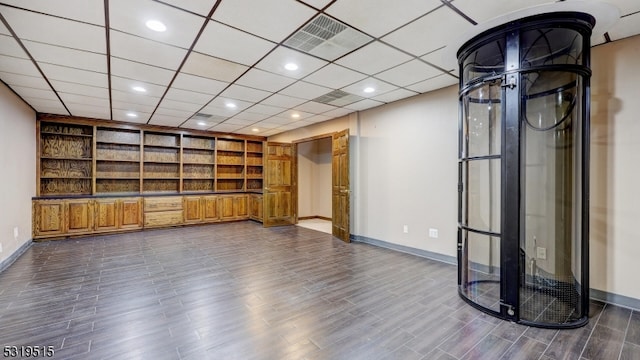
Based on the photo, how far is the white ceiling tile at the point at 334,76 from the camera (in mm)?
3608

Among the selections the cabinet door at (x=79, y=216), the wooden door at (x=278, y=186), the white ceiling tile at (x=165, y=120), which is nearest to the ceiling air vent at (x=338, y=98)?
the wooden door at (x=278, y=186)

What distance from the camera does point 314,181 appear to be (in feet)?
Answer: 29.4

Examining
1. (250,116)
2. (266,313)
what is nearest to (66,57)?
(250,116)

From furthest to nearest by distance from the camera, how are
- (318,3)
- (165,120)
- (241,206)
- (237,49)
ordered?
(241,206), (165,120), (237,49), (318,3)

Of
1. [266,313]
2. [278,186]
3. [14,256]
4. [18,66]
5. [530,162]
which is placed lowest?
[266,313]

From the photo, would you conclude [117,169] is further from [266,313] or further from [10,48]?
[266,313]

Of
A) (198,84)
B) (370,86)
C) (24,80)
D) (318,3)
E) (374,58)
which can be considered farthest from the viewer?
(370,86)

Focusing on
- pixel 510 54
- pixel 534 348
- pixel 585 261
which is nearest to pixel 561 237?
pixel 585 261

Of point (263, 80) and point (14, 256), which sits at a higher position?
point (263, 80)

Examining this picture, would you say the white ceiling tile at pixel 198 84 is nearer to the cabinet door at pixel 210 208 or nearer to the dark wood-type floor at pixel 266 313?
the dark wood-type floor at pixel 266 313

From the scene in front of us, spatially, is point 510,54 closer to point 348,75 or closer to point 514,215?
point 514,215

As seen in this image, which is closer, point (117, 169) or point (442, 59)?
point (442, 59)

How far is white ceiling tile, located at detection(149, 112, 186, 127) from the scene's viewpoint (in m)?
6.23

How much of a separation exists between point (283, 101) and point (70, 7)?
3.07m
